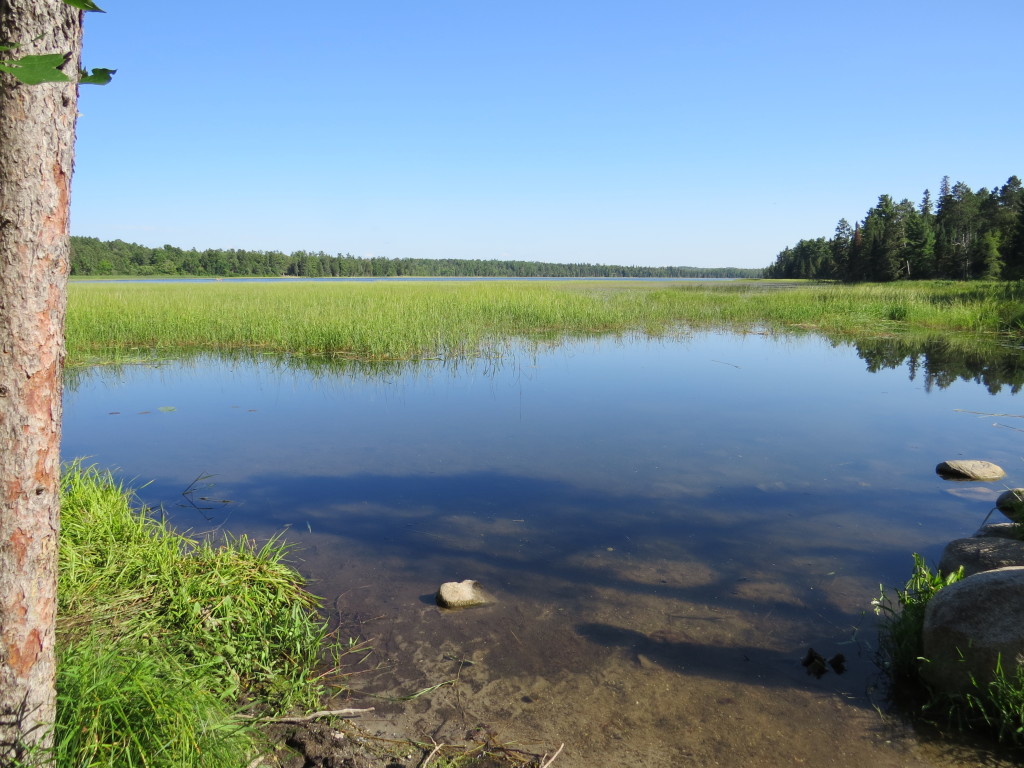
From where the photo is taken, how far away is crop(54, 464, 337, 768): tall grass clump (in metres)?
2.04

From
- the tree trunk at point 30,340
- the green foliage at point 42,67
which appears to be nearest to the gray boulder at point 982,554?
the tree trunk at point 30,340

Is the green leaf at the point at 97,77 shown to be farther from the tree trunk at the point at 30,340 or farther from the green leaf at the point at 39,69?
the tree trunk at the point at 30,340

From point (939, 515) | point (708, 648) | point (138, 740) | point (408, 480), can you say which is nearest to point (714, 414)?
point (939, 515)

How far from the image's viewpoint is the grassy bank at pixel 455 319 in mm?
13875

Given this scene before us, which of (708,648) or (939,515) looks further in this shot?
(939,515)

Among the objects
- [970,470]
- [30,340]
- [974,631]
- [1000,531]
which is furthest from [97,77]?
[970,470]

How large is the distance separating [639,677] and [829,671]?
0.93 metres

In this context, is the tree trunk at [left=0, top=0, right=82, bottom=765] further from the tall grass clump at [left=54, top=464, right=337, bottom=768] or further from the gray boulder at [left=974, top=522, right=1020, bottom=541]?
the gray boulder at [left=974, top=522, right=1020, bottom=541]

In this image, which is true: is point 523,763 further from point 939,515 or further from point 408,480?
point 939,515

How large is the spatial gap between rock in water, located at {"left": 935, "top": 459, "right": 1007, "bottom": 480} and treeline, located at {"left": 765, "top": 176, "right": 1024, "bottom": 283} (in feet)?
130

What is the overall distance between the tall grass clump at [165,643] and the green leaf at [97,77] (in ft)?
5.95

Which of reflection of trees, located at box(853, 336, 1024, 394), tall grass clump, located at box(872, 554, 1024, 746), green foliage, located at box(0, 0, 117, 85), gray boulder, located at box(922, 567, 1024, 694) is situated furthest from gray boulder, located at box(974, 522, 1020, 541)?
reflection of trees, located at box(853, 336, 1024, 394)

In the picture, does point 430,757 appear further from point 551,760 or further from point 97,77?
point 97,77

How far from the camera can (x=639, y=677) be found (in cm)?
313
